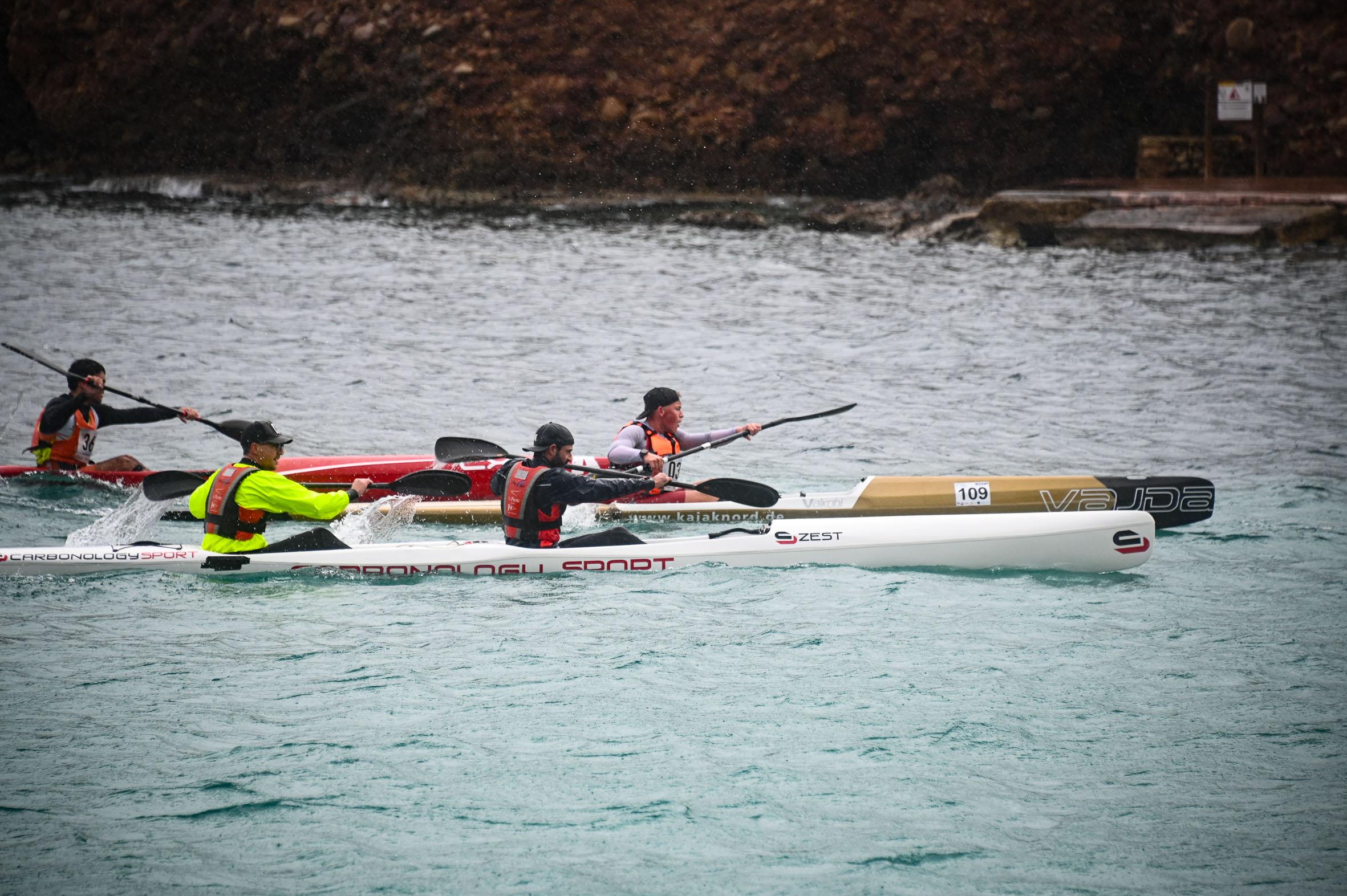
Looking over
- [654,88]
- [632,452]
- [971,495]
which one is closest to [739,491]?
[632,452]

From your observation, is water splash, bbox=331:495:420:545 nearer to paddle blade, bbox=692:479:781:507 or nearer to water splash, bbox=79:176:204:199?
paddle blade, bbox=692:479:781:507

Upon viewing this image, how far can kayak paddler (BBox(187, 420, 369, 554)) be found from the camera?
32.8ft

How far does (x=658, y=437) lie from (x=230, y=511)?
3.68 metres

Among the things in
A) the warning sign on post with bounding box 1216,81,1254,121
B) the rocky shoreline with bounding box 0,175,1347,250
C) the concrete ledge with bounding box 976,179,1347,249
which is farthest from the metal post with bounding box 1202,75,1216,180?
the rocky shoreline with bounding box 0,175,1347,250

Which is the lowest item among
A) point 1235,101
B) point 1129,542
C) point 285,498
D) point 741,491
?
point 1129,542

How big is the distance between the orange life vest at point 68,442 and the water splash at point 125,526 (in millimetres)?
1062

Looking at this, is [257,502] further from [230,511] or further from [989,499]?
[989,499]

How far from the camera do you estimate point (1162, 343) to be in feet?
72.9

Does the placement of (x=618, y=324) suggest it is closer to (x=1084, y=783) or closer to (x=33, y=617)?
(x=33, y=617)

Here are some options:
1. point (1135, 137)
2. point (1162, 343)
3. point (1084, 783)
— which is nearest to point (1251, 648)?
point (1084, 783)

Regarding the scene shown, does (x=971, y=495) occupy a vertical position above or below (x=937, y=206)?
below

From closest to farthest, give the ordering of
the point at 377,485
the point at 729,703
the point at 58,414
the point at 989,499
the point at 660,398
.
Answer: the point at 729,703, the point at 377,485, the point at 989,499, the point at 660,398, the point at 58,414

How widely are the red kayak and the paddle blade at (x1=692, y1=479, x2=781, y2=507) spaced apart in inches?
65.0

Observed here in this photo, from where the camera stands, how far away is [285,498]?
9.98 metres
